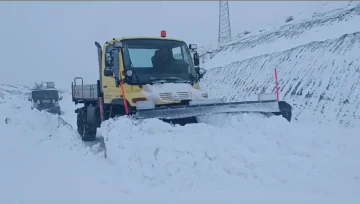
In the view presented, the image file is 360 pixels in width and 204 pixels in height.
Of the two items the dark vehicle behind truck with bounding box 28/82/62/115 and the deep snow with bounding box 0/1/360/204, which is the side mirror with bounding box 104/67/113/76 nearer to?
the deep snow with bounding box 0/1/360/204

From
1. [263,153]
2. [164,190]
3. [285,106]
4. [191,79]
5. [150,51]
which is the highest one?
[150,51]

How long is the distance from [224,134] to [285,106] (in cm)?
219

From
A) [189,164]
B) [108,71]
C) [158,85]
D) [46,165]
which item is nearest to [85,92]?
[108,71]

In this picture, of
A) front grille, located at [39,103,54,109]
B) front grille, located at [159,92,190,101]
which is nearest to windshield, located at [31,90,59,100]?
front grille, located at [39,103,54,109]

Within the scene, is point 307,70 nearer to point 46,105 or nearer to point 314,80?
point 314,80

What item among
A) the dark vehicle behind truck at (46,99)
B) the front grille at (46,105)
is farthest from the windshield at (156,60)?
the front grille at (46,105)

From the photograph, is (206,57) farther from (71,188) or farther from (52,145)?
(71,188)

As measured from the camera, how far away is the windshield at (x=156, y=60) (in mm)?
8344

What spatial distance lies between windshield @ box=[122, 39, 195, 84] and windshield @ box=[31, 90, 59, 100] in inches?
517

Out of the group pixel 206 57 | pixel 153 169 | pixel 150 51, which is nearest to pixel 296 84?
pixel 150 51

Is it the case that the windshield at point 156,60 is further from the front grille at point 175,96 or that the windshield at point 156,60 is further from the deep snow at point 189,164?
the deep snow at point 189,164

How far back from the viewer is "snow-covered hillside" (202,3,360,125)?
39.8 ft

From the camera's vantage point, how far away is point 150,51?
866 cm

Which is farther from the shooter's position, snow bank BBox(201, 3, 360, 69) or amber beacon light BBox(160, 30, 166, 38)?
snow bank BBox(201, 3, 360, 69)
